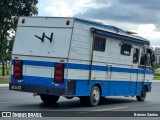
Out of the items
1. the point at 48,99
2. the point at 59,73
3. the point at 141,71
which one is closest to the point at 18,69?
the point at 59,73

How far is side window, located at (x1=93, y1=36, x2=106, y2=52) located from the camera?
1620cm

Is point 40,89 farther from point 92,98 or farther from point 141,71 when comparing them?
point 141,71

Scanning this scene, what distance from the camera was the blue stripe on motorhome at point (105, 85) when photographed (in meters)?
15.3

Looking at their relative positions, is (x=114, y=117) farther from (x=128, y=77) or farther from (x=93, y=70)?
(x=128, y=77)

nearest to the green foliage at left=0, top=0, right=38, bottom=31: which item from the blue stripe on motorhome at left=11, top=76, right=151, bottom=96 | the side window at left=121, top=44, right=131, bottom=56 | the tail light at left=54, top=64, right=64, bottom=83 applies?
the blue stripe on motorhome at left=11, top=76, right=151, bottom=96

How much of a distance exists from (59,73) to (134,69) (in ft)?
17.4

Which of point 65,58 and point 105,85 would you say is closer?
point 65,58

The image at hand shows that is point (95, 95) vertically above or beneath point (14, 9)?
beneath

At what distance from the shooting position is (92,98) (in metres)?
16.3

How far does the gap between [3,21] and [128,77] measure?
16.8m

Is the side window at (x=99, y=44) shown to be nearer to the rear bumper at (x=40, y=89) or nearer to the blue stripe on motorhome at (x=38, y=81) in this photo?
the blue stripe on motorhome at (x=38, y=81)

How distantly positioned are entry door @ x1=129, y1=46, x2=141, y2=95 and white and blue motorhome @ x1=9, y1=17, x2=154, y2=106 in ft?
5.32

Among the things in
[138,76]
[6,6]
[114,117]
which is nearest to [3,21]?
[6,6]

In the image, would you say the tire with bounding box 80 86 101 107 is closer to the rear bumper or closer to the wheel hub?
the wheel hub
